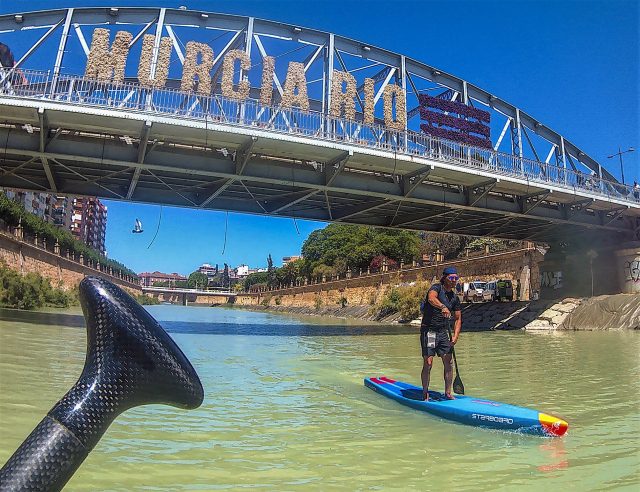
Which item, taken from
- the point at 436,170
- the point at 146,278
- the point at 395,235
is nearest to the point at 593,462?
the point at 436,170

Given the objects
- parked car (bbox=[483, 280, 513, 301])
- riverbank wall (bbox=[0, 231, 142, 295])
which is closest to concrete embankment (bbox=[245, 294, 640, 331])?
parked car (bbox=[483, 280, 513, 301])

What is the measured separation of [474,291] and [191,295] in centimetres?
12068

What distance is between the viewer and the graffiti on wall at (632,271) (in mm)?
25281

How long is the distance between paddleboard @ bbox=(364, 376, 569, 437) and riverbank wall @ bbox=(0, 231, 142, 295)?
20.5 m

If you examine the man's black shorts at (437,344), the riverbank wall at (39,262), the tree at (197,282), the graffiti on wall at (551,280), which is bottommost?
the man's black shorts at (437,344)

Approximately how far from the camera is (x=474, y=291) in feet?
117

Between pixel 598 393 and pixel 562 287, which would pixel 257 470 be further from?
pixel 562 287

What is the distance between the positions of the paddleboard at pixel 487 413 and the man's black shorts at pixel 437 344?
0.55 meters

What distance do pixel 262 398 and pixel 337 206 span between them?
17161 millimetres

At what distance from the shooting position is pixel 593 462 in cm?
368

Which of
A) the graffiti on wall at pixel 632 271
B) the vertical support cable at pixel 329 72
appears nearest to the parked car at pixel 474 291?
the graffiti on wall at pixel 632 271

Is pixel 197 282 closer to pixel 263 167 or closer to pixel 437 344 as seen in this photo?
pixel 263 167

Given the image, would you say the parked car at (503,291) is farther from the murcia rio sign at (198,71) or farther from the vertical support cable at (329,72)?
the vertical support cable at (329,72)

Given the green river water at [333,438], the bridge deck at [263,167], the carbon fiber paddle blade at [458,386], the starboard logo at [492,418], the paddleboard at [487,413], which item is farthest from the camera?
the bridge deck at [263,167]
